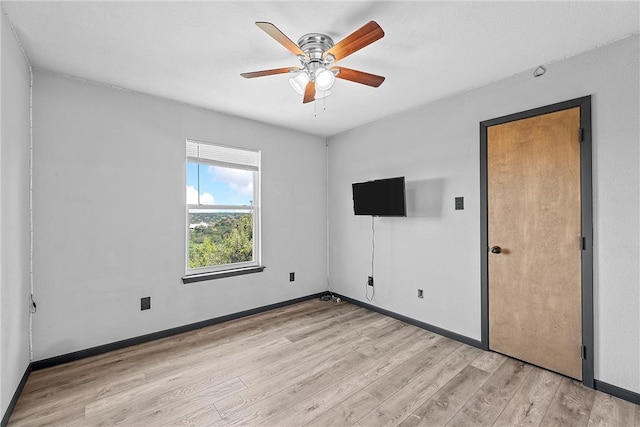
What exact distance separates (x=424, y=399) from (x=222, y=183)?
2.98 meters

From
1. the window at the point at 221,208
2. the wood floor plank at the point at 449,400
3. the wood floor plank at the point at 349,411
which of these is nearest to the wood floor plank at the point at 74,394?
the window at the point at 221,208

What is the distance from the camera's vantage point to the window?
3.34m

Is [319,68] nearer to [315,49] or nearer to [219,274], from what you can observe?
[315,49]

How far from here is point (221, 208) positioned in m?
3.55

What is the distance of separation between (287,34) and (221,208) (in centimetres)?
219

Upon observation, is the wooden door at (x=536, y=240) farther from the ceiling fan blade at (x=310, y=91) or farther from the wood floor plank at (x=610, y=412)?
the ceiling fan blade at (x=310, y=91)

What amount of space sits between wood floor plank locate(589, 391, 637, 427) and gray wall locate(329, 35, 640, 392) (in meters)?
0.13

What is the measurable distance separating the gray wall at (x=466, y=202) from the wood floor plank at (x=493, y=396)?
0.44m

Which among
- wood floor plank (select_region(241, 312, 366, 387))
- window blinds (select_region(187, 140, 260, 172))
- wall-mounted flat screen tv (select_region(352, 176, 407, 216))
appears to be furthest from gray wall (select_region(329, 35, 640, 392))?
window blinds (select_region(187, 140, 260, 172))

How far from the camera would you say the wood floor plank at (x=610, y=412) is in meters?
1.80

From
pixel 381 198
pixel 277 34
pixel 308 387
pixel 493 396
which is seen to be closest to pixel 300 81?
pixel 277 34

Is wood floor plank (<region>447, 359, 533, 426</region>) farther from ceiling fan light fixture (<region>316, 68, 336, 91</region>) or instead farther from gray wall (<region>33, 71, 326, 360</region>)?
gray wall (<region>33, 71, 326, 360</region>)

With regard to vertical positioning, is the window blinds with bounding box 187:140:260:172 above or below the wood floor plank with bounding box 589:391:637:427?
above

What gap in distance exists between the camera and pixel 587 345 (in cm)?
217
